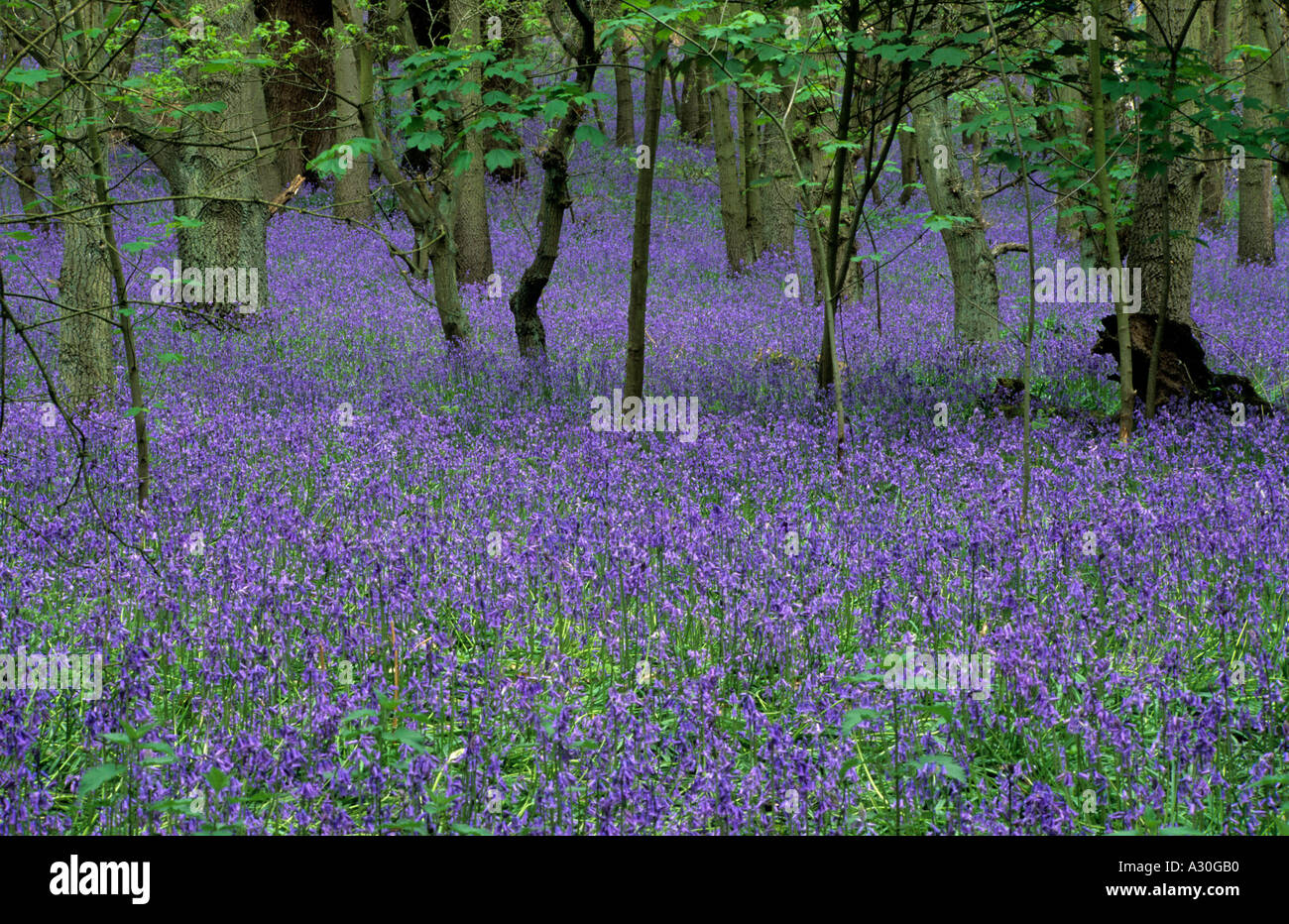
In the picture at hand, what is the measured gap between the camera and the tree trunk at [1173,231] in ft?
26.2

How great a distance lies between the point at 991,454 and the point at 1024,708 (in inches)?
132

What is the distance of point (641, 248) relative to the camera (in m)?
7.68

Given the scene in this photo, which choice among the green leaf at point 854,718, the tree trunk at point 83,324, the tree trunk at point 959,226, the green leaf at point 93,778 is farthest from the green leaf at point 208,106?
the tree trunk at point 959,226

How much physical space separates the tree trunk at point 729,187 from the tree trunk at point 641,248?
9958mm

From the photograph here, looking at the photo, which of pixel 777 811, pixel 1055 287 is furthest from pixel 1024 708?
pixel 1055 287

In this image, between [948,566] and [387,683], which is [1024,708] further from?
[387,683]

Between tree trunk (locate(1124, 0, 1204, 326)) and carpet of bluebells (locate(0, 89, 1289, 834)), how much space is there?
92 cm

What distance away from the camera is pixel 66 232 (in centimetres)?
809

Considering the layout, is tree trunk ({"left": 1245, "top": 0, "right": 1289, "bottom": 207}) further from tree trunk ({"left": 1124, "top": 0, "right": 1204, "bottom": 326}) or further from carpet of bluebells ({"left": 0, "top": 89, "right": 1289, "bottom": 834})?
carpet of bluebells ({"left": 0, "top": 89, "right": 1289, "bottom": 834})

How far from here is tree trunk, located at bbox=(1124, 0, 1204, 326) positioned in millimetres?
7977

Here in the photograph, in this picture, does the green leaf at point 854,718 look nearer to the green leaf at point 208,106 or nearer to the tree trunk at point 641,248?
the green leaf at point 208,106

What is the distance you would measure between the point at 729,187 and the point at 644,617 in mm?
15072

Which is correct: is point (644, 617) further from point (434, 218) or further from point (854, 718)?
point (434, 218)

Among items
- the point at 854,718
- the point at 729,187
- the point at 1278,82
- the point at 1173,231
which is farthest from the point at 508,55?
the point at 729,187
